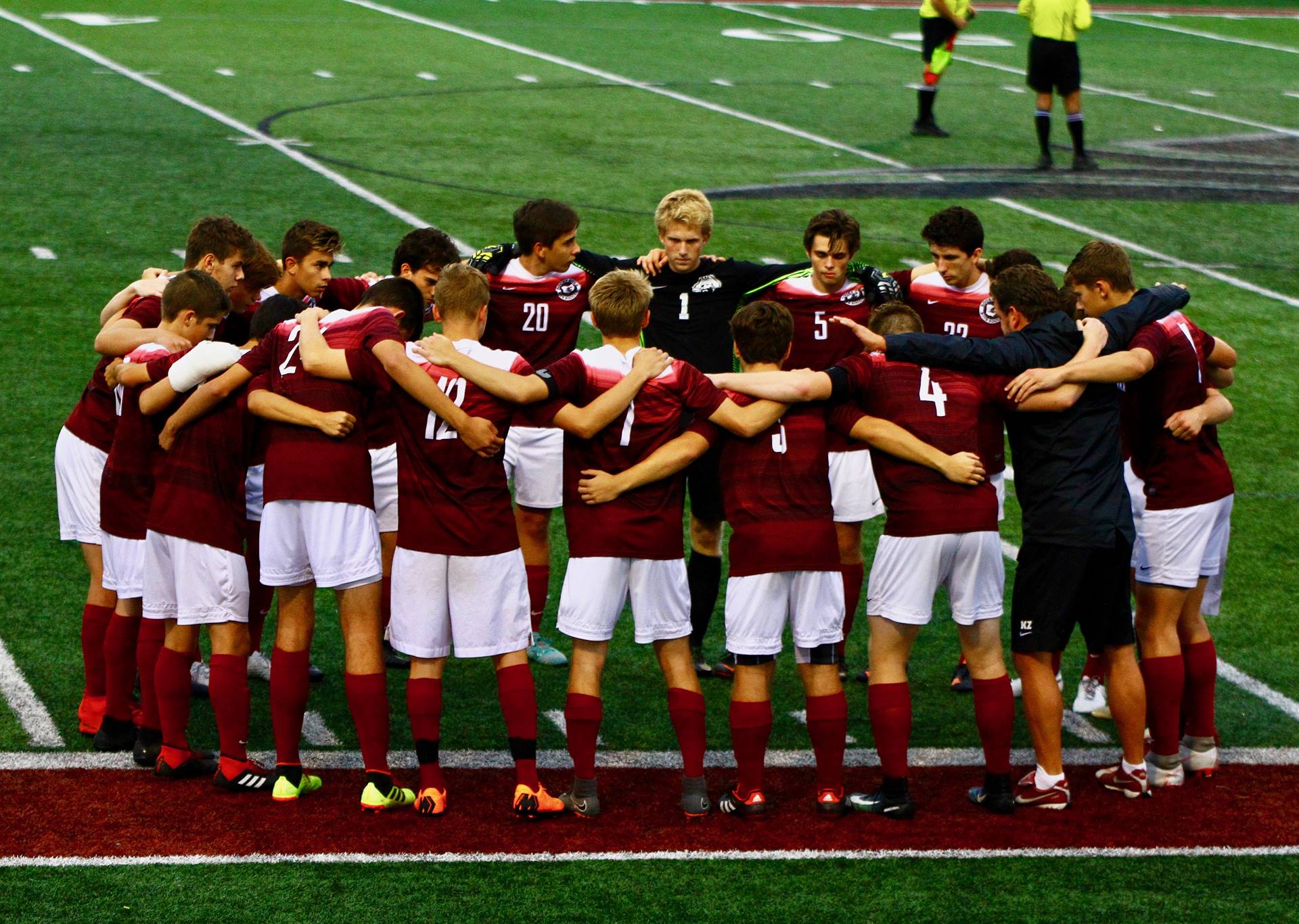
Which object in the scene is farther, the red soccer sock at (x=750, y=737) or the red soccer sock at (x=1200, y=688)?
the red soccer sock at (x=1200, y=688)

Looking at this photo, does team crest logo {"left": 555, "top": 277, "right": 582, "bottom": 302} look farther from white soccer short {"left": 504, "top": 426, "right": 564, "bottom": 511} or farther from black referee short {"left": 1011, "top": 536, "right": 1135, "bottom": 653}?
black referee short {"left": 1011, "top": 536, "right": 1135, "bottom": 653}

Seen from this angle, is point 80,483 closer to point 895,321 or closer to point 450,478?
point 450,478

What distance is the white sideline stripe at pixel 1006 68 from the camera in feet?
76.5

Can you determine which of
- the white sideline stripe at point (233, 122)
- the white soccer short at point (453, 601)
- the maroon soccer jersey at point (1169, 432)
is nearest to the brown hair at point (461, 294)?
the white soccer short at point (453, 601)

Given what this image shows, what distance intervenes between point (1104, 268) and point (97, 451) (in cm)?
424

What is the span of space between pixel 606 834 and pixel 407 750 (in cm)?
121

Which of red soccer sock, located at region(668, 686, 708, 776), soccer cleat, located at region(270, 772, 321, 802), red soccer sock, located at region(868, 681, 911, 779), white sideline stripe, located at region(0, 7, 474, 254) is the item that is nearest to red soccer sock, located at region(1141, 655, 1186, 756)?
red soccer sock, located at region(868, 681, 911, 779)

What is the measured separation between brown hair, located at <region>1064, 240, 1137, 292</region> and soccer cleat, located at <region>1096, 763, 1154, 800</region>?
1.88 m

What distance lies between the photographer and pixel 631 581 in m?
6.30

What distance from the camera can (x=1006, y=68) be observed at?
1100 inches

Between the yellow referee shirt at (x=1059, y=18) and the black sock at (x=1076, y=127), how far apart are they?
93cm

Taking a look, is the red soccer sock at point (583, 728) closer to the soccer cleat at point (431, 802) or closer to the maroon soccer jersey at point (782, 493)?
the soccer cleat at point (431, 802)

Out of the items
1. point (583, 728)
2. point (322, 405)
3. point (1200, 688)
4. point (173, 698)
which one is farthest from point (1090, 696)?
point (173, 698)

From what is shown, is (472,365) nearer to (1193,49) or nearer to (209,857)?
(209,857)
